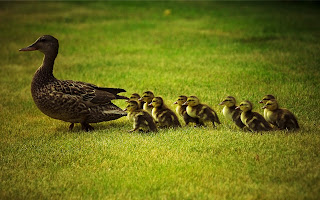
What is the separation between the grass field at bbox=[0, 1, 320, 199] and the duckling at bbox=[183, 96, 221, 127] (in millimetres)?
194

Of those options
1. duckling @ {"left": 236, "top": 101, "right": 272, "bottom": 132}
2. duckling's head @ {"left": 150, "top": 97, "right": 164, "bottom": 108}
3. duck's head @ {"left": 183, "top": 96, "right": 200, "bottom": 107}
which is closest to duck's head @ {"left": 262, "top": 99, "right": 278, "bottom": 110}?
duckling @ {"left": 236, "top": 101, "right": 272, "bottom": 132}

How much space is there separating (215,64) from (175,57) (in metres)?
1.60

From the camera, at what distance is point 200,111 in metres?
7.52

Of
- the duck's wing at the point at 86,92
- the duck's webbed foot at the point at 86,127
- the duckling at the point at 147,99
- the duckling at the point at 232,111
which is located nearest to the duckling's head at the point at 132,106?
the duckling at the point at 147,99

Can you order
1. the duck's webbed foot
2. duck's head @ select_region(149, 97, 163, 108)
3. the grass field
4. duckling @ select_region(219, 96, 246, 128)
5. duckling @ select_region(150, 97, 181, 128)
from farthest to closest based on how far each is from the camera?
the duck's webbed foot, duck's head @ select_region(149, 97, 163, 108), duckling @ select_region(150, 97, 181, 128), duckling @ select_region(219, 96, 246, 128), the grass field

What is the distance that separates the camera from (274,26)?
1856 cm

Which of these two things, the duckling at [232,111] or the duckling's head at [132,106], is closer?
the duckling at [232,111]

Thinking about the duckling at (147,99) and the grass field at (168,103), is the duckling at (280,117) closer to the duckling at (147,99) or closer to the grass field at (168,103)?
the grass field at (168,103)

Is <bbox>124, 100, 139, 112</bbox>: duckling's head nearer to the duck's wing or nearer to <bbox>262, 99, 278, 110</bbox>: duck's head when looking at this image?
the duck's wing

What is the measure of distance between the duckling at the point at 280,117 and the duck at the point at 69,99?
2.37 meters

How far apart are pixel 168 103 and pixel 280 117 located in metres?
2.81

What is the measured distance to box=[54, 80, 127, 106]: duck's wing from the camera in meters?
7.69

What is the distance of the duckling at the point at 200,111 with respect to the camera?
24.6 ft

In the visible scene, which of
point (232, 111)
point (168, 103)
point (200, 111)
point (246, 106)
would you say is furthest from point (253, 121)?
point (168, 103)
